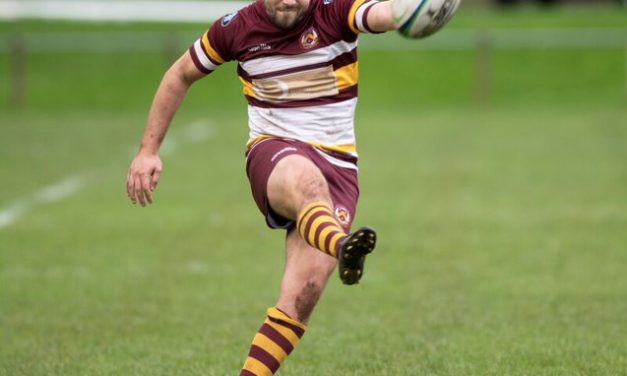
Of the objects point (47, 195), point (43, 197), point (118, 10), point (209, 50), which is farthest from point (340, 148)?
point (118, 10)

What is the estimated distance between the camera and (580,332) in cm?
769

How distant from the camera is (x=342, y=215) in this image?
5.86 metres

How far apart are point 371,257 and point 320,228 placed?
212 inches

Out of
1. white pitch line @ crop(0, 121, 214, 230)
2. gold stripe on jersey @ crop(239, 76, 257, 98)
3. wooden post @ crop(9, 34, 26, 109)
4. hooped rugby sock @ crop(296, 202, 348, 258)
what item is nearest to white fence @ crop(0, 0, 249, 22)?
wooden post @ crop(9, 34, 26, 109)

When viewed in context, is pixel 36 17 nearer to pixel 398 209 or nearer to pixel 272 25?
pixel 398 209

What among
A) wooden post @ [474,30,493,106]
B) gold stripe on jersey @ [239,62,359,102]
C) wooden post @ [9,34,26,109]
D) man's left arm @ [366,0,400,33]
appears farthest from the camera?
wooden post @ [474,30,493,106]

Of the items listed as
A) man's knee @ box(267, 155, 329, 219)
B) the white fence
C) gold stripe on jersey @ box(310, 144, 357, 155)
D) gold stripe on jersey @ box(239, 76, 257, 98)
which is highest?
the white fence

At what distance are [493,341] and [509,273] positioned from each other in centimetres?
250

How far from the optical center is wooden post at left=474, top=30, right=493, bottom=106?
28562 millimetres

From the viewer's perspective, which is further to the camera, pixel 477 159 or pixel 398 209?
pixel 477 159

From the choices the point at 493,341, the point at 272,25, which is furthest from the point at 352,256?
the point at 493,341

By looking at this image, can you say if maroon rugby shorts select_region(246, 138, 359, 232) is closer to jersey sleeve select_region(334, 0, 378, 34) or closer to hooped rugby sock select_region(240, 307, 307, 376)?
hooped rugby sock select_region(240, 307, 307, 376)

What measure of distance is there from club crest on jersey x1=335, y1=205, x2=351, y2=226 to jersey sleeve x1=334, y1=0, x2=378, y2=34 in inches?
31.7

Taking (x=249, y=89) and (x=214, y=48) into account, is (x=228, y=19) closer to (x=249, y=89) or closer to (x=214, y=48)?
(x=214, y=48)
